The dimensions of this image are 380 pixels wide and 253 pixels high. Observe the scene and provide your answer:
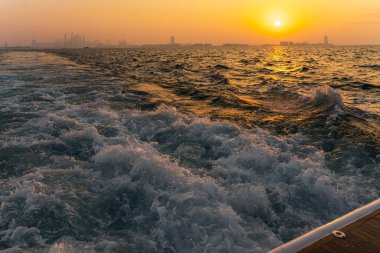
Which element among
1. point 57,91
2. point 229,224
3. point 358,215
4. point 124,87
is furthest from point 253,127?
point 57,91

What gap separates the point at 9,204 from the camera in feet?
17.6

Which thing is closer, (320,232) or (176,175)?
(320,232)

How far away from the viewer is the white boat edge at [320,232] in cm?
337

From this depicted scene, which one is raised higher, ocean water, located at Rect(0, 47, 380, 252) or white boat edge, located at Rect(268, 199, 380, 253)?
white boat edge, located at Rect(268, 199, 380, 253)

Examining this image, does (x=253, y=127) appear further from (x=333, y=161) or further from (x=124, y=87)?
(x=124, y=87)

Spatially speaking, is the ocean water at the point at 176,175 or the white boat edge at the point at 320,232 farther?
the ocean water at the point at 176,175

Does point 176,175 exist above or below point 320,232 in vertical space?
below

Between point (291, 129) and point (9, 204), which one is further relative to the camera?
point (291, 129)

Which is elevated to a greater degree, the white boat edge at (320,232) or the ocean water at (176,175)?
the white boat edge at (320,232)

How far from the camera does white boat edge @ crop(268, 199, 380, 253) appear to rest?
3.37 m

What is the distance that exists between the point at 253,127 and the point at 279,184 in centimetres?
424

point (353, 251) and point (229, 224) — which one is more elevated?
point (353, 251)

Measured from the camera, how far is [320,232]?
3.66 metres

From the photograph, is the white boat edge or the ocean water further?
the ocean water
